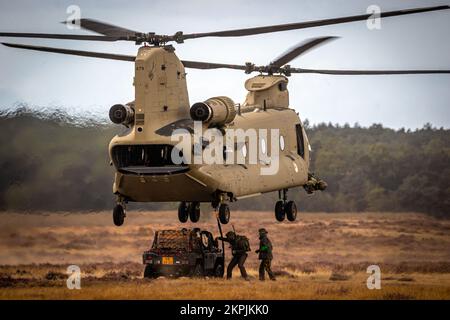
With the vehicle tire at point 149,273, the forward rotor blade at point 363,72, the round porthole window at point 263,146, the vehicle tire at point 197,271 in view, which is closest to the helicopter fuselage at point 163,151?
the round porthole window at point 263,146

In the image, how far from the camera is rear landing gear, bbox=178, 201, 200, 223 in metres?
45.8

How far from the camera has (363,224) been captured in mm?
53750

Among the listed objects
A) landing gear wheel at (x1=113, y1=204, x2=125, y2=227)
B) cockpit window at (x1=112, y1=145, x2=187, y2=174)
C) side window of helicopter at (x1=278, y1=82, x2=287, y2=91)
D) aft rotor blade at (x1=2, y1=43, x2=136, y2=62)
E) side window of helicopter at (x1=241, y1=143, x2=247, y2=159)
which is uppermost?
aft rotor blade at (x1=2, y1=43, x2=136, y2=62)

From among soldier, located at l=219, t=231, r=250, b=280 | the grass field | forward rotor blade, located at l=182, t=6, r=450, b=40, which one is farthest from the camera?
soldier, located at l=219, t=231, r=250, b=280

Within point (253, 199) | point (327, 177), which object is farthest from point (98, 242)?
point (327, 177)

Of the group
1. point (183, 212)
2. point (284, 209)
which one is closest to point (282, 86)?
point (284, 209)

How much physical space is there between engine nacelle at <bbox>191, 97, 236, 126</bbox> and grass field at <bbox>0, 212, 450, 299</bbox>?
460 cm

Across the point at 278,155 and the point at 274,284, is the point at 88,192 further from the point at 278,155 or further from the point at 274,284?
the point at 274,284

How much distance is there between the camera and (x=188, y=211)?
4591cm

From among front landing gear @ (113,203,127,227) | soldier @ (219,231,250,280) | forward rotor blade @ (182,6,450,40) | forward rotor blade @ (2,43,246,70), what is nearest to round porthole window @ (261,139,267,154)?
forward rotor blade @ (2,43,246,70)

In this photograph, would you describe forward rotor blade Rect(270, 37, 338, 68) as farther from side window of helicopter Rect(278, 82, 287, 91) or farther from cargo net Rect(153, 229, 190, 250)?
cargo net Rect(153, 229, 190, 250)

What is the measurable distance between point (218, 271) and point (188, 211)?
3473mm

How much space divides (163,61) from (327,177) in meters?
23.3

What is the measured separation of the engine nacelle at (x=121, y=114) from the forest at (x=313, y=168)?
6.37 m
